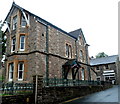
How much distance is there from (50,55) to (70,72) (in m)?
5.28

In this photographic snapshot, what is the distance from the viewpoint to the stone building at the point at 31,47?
1501 cm

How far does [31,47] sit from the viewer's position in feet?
50.8

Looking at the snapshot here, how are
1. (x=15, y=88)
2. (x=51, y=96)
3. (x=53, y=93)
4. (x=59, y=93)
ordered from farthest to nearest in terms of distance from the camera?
(x=59, y=93) → (x=53, y=93) → (x=51, y=96) → (x=15, y=88)

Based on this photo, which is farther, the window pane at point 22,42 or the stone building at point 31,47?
the window pane at point 22,42

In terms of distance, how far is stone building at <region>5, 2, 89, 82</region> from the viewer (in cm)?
1501

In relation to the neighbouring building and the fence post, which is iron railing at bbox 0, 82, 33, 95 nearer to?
the fence post

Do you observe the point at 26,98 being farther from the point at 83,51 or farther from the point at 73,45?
the point at 83,51

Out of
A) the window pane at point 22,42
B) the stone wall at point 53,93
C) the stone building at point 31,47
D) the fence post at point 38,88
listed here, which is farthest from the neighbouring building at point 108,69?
the fence post at point 38,88

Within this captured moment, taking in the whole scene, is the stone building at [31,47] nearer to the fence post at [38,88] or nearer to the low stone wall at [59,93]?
the low stone wall at [59,93]

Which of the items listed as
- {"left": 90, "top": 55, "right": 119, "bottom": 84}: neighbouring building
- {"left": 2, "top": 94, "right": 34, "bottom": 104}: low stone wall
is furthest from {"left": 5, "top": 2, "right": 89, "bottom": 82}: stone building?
{"left": 90, "top": 55, "right": 119, "bottom": 84}: neighbouring building

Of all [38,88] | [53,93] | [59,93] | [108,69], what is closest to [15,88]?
[38,88]

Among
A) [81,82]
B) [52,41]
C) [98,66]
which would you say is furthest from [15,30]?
[98,66]

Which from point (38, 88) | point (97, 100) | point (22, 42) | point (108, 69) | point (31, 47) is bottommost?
point (97, 100)

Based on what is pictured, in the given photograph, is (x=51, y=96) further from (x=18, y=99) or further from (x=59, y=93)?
(x=18, y=99)
